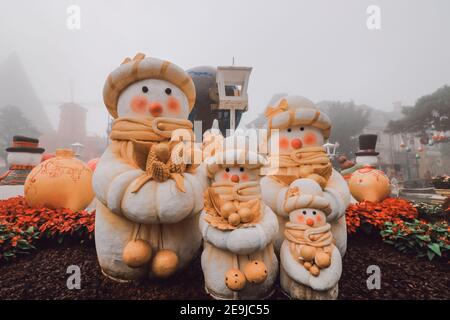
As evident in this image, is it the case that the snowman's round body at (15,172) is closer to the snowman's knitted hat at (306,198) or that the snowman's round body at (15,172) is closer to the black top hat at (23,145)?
the black top hat at (23,145)

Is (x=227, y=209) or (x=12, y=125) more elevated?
(x=12, y=125)

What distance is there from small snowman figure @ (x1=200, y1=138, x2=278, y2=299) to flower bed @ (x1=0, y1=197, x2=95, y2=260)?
2.29 m

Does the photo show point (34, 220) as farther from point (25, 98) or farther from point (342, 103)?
point (25, 98)

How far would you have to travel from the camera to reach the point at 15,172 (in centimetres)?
703

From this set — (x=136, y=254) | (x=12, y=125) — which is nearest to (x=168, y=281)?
(x=136, y=254)

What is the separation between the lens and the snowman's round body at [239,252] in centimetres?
227

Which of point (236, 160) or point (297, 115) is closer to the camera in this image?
point (236, 160)

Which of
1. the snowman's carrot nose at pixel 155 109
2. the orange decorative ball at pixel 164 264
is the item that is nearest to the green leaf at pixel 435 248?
the orange decorative ball at pixel 164 264

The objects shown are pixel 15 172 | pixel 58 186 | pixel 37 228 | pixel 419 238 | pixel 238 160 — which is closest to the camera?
pixel 238 160

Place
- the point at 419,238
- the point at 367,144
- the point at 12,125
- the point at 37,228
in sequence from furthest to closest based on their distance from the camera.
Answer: the point at 12,125 < the point at 367,144 < the point at 37,228 < the point at 419,238

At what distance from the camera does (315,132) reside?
330 cm

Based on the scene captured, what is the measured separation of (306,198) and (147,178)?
5.31ft

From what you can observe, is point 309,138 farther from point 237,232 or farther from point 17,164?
point 17,164

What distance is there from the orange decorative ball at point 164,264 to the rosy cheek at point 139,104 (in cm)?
159
